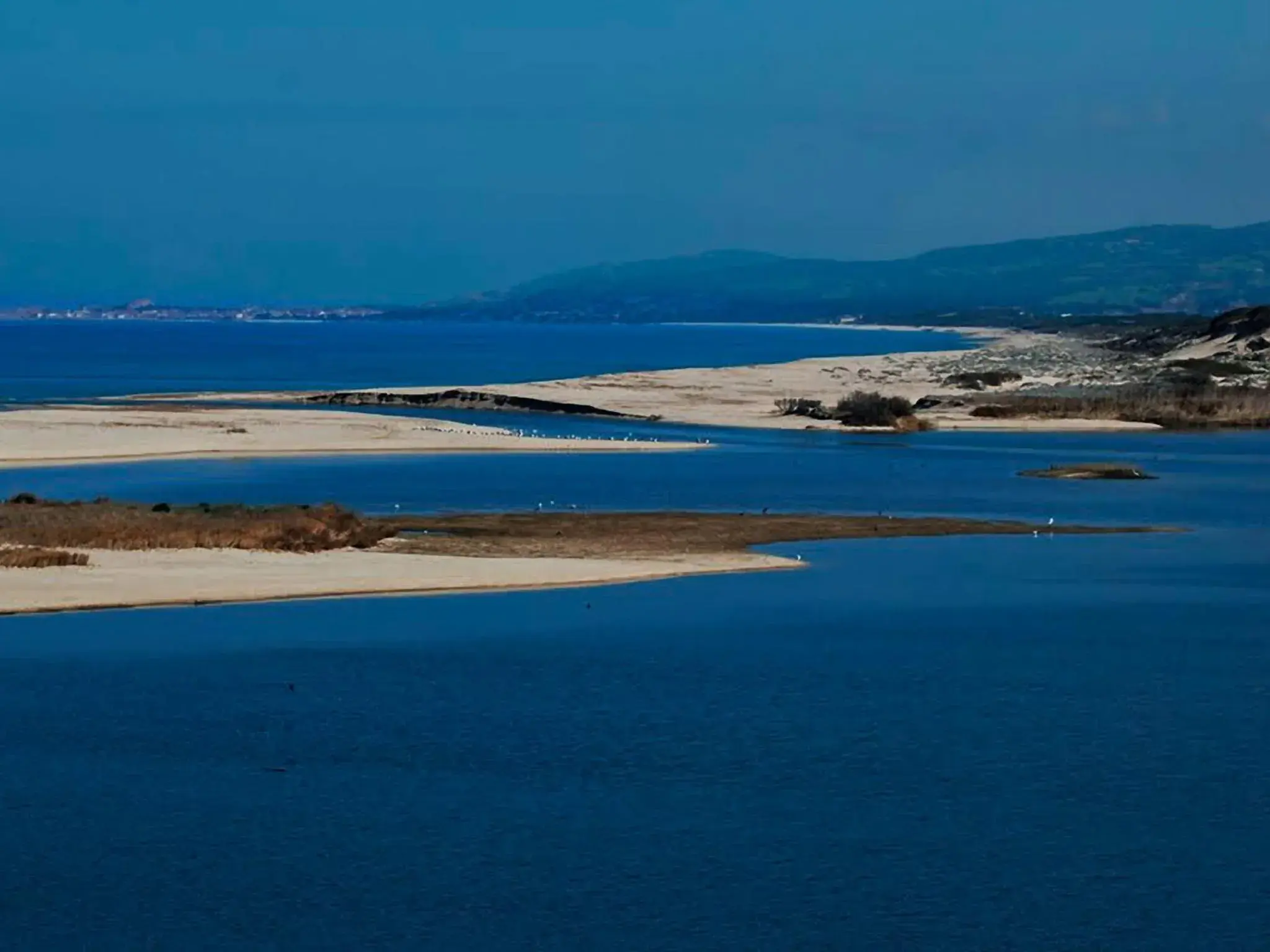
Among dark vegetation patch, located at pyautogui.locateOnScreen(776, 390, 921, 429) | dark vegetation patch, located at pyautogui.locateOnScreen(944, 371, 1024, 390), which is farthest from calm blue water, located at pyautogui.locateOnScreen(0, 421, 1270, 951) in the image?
dark vegetation patch, located at pyautogui.locateOnScreen(944, 371, 1024, 390)

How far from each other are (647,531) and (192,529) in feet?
30.3

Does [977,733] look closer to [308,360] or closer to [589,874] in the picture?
[589,874]

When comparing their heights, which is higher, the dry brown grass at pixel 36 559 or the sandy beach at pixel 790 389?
the sandy beach at pixel 790 389

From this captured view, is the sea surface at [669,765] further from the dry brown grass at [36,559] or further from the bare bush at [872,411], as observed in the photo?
the bare bush at [872,411]

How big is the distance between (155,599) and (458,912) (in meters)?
16.2

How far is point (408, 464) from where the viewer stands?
201 ft

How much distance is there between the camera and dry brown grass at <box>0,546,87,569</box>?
35.3 m

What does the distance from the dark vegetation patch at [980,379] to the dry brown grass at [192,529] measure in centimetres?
6160

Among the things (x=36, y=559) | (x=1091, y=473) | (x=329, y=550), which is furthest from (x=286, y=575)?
(x=1091, y=473)

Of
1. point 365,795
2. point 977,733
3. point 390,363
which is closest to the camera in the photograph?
point 365,795

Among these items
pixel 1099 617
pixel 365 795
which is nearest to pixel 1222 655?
pixel 1099 617

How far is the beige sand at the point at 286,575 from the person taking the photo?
33.5m

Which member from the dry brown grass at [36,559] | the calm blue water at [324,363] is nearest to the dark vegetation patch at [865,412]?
the calm blue water at [324,363]

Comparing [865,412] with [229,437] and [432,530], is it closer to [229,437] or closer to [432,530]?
[229,437]
